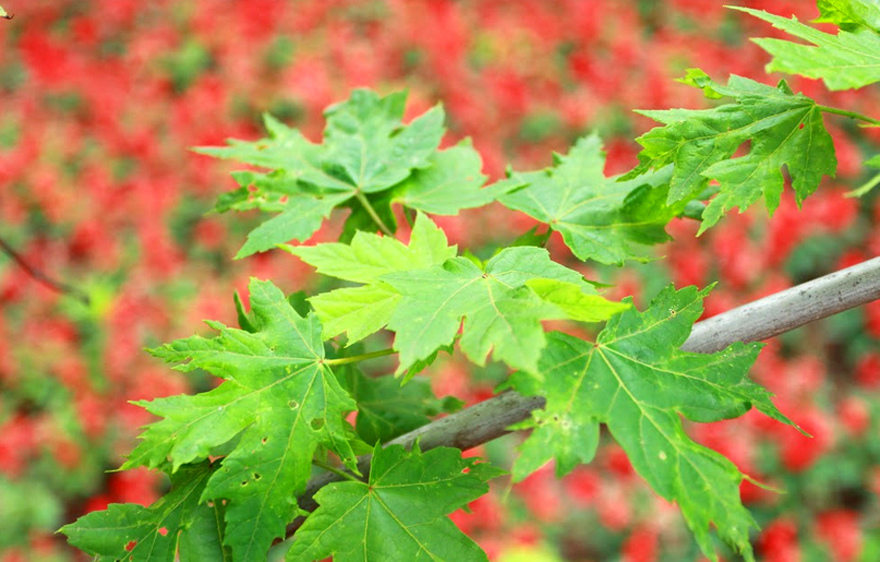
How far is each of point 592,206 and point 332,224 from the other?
9.90 feet

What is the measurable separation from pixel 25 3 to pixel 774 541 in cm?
629

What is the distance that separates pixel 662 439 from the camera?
74 cm

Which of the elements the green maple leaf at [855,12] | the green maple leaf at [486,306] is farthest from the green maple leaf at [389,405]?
the green maple leaf at [855,12]

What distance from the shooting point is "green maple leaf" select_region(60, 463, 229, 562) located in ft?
2.84

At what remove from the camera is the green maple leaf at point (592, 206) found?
1.04 meters

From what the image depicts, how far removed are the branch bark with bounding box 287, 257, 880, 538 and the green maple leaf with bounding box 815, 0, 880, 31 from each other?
0.93 ft

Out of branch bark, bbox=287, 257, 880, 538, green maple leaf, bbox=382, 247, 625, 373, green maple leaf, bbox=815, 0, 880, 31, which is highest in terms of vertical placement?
green maple leaf, bbox=815, 0, 880, 31

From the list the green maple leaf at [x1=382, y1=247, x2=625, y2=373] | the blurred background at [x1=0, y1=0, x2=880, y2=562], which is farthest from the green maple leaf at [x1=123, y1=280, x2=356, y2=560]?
the blurred background at [x1=0, y1=0, x2=880, y2=562]

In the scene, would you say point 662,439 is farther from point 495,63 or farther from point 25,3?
point 25,3

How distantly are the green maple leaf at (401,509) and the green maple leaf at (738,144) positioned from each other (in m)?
0.42

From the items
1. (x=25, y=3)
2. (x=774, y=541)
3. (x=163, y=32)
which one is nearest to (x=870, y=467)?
(x=774, y=541)

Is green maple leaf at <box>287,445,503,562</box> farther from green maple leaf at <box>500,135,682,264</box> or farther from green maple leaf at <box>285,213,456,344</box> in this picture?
green maple leaf at <box>500,135,682,264</box>

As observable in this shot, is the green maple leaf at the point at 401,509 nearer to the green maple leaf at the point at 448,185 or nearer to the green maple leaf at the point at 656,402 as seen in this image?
the green maple leaf at the point at 656,402

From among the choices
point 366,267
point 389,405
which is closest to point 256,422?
point 366,267
